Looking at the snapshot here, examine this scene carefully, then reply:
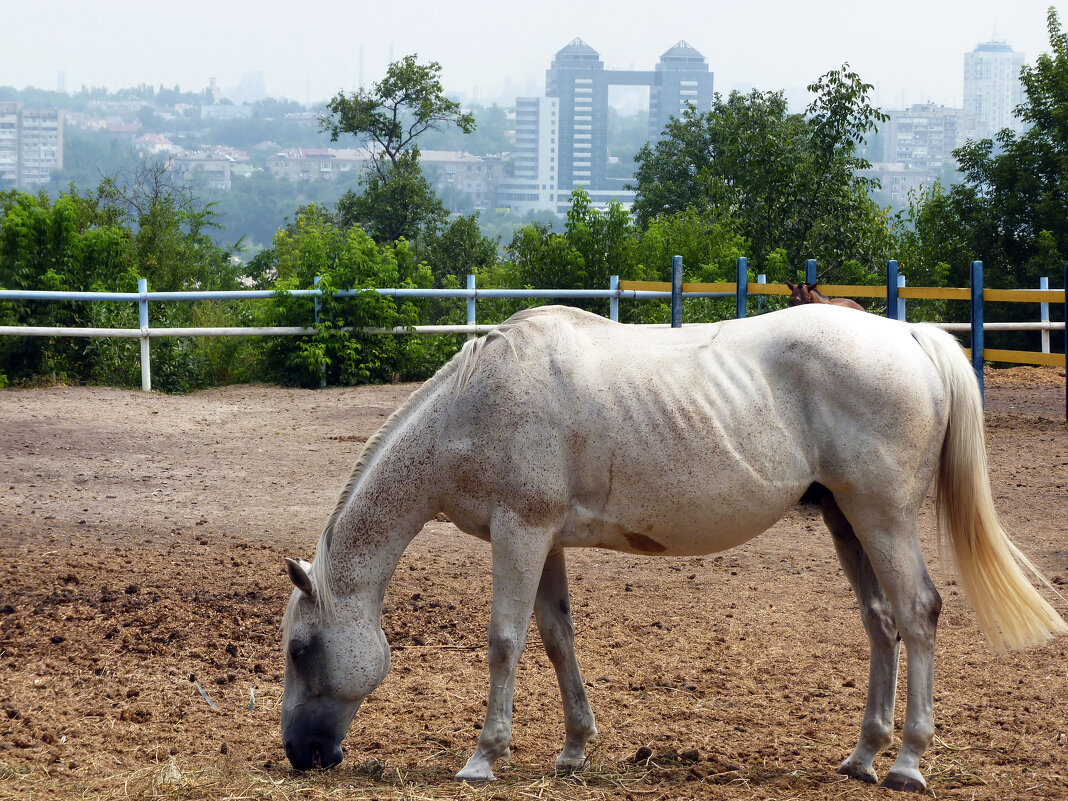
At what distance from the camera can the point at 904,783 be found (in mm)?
3283

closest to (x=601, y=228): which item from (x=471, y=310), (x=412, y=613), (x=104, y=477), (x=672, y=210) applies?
(x=471, y=310)

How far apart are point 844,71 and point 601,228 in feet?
13.6

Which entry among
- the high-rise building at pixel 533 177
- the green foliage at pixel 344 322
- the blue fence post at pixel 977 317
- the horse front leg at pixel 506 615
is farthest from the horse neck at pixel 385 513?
the high-rise building at pixel 533 177

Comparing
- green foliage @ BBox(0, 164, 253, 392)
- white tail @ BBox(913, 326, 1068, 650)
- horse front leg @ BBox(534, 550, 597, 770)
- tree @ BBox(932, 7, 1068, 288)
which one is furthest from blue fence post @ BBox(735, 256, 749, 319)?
tree @ BBox(932, 7, 1068, 288)

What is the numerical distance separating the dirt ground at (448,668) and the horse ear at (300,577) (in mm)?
580

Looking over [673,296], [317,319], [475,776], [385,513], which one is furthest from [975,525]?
[317,319]

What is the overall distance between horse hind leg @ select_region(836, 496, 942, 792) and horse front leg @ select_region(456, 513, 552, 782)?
969mm

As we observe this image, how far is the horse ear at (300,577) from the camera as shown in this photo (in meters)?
3.28

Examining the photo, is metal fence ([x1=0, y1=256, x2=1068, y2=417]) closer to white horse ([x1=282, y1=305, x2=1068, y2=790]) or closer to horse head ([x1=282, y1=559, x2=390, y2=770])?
white horse ([x1=282, y1=305, x2=1068, y2=790])

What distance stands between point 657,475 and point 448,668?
1794mm

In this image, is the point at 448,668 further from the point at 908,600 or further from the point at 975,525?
the point at 975,525

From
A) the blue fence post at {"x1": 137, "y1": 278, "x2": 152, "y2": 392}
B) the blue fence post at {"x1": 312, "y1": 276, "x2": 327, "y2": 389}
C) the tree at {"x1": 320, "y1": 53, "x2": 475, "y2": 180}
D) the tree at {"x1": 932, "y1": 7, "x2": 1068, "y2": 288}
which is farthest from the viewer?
the tree at {"x1": 320, "y1": 53, "x2": 475, "y2": 180}

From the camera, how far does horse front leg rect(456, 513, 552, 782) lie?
3.25 meters

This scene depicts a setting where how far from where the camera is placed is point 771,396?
10.9ft
